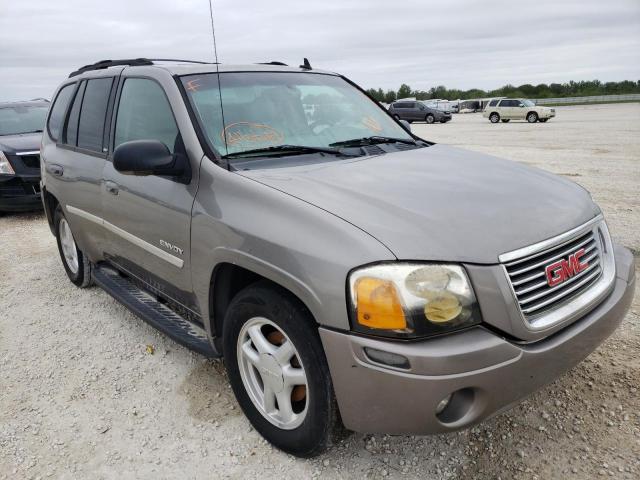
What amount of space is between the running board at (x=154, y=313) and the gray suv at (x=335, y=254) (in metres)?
0.02

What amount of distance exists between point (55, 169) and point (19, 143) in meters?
4.06

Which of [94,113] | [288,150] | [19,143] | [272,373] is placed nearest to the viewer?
[272,373]

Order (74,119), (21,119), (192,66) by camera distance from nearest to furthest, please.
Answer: (192,66), (74,119), (21,119)

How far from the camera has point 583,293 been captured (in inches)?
88.4

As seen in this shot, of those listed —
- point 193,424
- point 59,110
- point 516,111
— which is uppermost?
point 59,110

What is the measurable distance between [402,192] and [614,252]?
47.7 inches

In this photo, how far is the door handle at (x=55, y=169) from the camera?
422cm

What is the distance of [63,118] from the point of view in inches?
173

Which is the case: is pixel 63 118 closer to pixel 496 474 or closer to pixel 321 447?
pixel 321 447

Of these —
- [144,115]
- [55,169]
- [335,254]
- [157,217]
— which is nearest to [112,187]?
[144,115]

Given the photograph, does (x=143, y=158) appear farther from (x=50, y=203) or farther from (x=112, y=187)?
(x=50, y=203)

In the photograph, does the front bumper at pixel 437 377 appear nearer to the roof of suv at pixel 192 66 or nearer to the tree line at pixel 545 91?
the roof of suv at pixel 192 66

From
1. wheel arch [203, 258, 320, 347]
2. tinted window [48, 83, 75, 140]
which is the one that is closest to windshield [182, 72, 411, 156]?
wheel arch [203, 258, 320, 347]

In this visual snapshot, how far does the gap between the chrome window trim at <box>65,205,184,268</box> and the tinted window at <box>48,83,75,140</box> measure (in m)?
0.80
